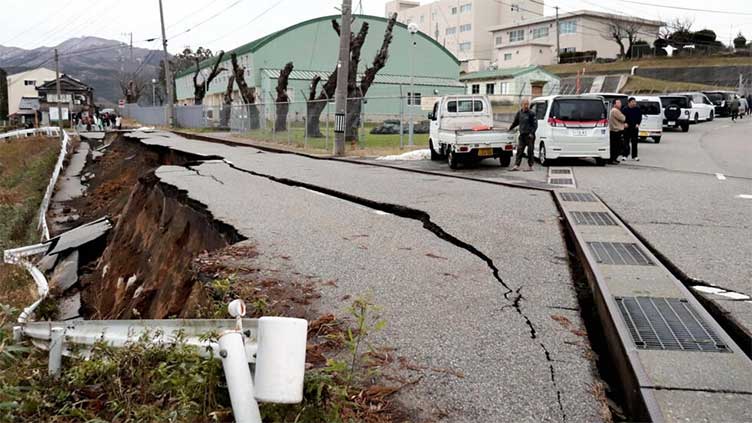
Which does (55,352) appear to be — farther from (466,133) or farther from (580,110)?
(580,110)

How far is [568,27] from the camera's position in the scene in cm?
7862

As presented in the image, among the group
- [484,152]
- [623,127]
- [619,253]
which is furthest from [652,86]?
[619,253]

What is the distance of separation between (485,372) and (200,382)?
5.47ft

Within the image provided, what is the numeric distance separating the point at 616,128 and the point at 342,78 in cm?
964

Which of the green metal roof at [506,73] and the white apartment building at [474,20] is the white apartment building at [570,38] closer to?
the white apartment building at [474,20]

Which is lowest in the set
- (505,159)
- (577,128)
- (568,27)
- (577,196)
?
(577,196)

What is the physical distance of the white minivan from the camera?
16531 millimetres

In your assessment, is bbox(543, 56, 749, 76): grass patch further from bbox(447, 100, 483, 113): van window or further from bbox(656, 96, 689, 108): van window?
bbox(447, 100, 483, 113): van window

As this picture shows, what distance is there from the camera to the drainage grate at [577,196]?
10.7m

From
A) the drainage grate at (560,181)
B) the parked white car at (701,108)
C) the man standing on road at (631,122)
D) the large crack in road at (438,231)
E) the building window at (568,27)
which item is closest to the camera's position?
the large crack in road at (438,231)

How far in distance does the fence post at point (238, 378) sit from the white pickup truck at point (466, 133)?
528 inches

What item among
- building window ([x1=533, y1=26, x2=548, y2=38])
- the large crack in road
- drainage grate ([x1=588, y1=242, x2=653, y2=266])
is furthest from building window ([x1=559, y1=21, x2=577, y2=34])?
drainage grate ([x1=588, y1=242, x2=653, y2=266])

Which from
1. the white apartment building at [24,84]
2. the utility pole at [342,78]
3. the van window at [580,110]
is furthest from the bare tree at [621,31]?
the white apartment building at [24,84]

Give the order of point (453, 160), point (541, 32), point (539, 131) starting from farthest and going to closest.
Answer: point (541, 32)
point (539, 131)
point (453, 160)
